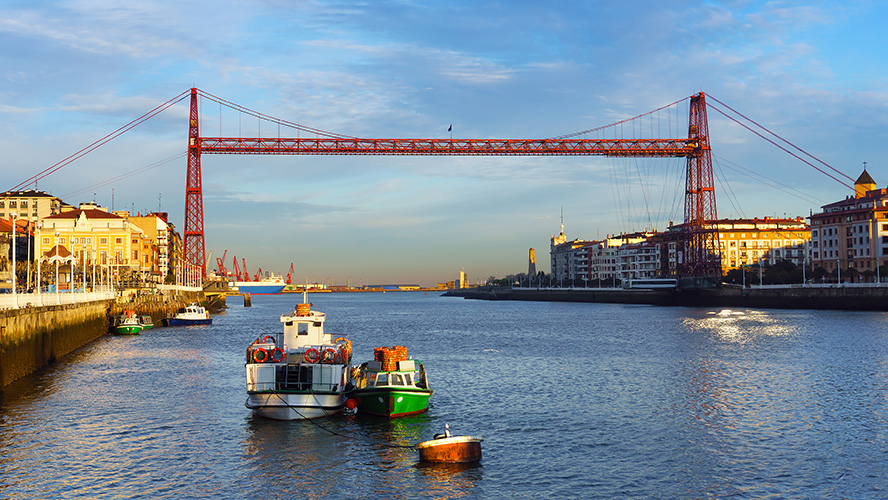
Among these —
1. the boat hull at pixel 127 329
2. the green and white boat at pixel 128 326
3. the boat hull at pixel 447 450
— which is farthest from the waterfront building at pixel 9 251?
the boat hull at pixel 447 450

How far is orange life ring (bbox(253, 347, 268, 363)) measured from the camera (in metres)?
28.0

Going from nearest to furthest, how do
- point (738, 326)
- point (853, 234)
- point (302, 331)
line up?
point (302, 331) < point (738, 326) < point (853, 234)

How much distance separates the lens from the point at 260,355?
28094 mm

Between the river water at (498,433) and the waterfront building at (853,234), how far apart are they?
99.8 meters

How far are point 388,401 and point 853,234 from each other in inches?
5446

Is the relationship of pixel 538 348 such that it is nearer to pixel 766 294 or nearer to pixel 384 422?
pixel 384 422

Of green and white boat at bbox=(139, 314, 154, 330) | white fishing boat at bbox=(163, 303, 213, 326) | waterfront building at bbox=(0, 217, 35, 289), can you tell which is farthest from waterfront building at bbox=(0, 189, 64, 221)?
green and white boat at bbox=(139, 314, 154, 330)

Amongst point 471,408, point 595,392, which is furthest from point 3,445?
point 595,392

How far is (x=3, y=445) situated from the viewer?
79.0 ft

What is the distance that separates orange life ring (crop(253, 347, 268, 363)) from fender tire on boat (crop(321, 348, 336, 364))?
→ 2054 millimetres

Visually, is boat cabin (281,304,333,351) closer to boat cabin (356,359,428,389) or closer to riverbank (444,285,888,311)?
boat cabin (356,359,428,389)

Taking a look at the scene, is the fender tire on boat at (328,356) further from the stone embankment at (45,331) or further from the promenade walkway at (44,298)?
the promenade walkway at (44,298)

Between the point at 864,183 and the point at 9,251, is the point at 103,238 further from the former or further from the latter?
the point at 864,183

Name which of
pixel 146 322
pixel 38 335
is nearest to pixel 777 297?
pixel 146 322
